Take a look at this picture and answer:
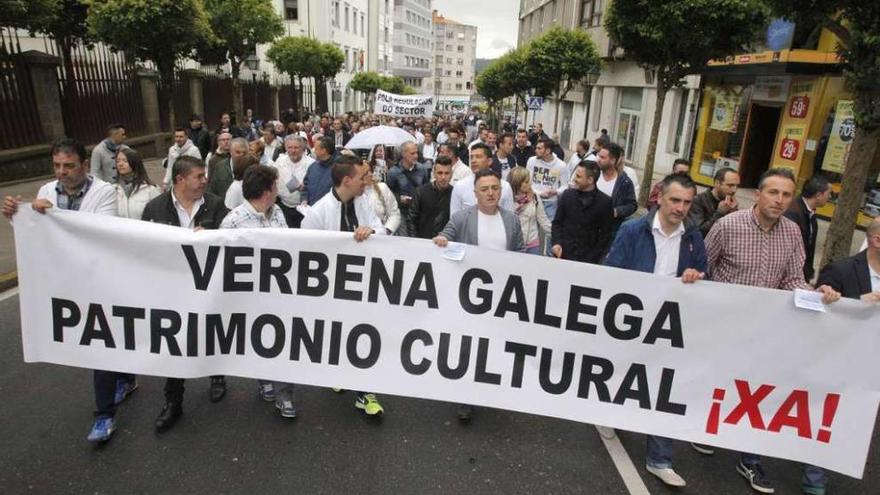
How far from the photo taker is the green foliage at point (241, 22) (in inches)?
729

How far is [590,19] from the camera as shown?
28.3 m

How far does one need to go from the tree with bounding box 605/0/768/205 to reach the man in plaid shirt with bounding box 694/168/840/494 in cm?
847

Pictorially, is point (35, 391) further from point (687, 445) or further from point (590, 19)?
point (590, 19)

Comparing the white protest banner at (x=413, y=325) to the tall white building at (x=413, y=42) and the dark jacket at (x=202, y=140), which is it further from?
the tall white building at (x=413, y=42)

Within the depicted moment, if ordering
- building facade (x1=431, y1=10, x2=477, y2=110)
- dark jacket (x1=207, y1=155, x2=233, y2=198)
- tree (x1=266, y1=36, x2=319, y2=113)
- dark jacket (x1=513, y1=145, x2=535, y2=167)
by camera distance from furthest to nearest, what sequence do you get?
building facade (x1=431, y1=10, x2=477, y2=110)
tree (x1=266, y1=36, x2=319, y2=113)
dark jacket (x1=513, y1=145, x2=535, y2=167)
dark jacket (x1=207, y1=155, x2=233, y2=198)

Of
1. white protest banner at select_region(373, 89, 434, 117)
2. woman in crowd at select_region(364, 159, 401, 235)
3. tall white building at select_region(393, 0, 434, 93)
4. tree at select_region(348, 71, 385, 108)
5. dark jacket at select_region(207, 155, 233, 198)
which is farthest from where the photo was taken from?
tall white building at select_region(393, 0, 434, 93)

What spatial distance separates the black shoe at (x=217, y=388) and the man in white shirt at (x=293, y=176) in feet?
8.29

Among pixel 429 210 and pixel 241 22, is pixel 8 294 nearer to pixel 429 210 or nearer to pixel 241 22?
pixel 429 210

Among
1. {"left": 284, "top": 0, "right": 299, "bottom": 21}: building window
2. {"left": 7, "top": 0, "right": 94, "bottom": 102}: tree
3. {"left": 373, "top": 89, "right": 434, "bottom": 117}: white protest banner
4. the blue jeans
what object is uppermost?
{"left": 284, "top": 0, "right": 299, "bottom": 21}: building window

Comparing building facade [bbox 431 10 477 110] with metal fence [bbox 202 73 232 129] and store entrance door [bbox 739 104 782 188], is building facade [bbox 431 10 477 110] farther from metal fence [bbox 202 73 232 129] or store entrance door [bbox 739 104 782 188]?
store entrance door [bbox 739 104 782 188]

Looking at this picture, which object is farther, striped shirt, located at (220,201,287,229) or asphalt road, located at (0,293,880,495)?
Result: striped shirt, located at (220,201,287,229)

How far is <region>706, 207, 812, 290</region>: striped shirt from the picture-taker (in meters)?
3.27

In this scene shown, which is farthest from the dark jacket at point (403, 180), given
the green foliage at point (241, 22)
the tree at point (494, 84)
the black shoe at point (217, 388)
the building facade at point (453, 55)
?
the building facade at point (453, 55)

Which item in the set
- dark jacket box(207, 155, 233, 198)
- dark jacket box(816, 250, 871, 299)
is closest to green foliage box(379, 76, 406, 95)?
dark jacket box(207, 155, 233, 198)
